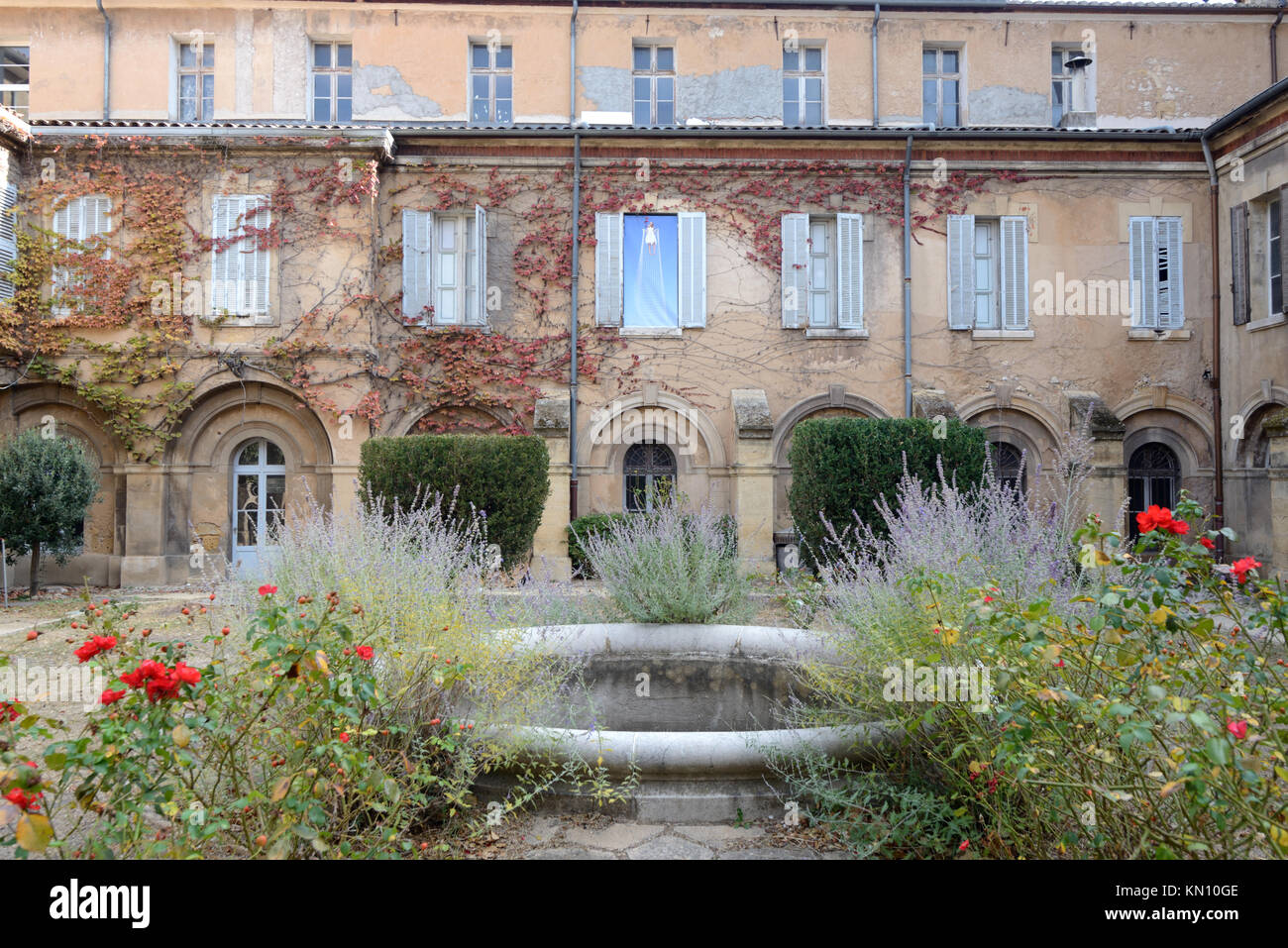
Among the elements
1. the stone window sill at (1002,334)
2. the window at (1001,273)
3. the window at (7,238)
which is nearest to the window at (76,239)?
the window at (7,238)

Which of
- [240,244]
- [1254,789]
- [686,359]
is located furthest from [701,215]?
[1254,789]

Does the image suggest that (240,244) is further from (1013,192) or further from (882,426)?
(1013,192)

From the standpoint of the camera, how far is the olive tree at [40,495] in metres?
11.0

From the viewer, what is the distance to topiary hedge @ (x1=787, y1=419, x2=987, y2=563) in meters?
10.5

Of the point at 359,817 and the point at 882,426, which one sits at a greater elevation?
the point at 882,426

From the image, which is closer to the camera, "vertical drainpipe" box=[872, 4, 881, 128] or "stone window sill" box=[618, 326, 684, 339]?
"stone window sill" box=[618, 326, 684, 339]

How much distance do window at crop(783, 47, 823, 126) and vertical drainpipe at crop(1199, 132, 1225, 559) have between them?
663cm

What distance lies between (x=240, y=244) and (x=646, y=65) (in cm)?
827

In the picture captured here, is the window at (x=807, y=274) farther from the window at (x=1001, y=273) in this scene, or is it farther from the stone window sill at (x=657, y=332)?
the stone window sill at (x=657, y=332)

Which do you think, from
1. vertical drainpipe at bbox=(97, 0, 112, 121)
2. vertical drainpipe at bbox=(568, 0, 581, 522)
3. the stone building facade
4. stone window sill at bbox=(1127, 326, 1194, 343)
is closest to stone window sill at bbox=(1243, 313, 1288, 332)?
the stone building facade

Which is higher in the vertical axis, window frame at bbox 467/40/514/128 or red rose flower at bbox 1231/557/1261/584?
window frame at bbox 467/40/514/128

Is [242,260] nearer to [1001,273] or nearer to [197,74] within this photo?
[197,74]

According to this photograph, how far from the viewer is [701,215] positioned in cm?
1338

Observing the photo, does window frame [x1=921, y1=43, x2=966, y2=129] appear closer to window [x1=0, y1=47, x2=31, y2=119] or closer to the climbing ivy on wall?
the climbing ivy on wall
